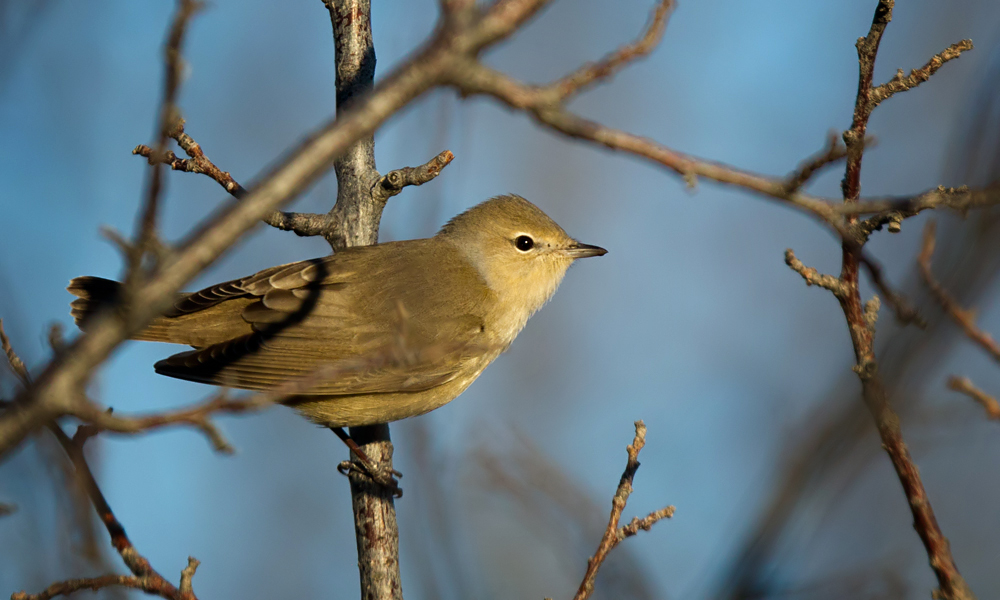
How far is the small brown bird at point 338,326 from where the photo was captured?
13.3ft

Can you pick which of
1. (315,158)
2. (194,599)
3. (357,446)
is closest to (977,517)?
(357,446)

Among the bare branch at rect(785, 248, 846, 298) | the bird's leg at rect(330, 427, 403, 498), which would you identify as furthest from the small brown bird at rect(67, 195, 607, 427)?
the bare branch at rect(785, 248, 846, 298)

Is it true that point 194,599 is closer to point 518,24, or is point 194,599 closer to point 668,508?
point 668,508

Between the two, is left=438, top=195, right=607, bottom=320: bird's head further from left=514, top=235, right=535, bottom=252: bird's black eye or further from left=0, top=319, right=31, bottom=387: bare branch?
left=0, top=319, right=31, bottom=387: bare branch

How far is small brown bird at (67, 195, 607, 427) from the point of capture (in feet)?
13.3

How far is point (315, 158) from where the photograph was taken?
1429 mm

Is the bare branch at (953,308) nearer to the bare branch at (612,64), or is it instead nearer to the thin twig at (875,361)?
the thin twig at (875,361)

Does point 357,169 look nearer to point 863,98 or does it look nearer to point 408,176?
point 408,176

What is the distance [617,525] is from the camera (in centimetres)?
265

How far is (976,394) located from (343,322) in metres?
3.18

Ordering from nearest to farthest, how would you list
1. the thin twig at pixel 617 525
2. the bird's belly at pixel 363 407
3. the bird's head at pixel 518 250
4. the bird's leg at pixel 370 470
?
the thin twig at pixel 617 525 < the bird's leg at pixel 370 470 < the bird's belly at pixel 363 407 < the bird's head at pixel 518 250

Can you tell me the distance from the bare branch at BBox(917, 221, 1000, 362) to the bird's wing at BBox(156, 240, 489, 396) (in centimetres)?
259

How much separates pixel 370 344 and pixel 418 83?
2.90 m

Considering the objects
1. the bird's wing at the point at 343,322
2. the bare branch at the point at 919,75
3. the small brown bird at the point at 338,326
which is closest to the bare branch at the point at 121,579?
the small brown bird at the point at 338,326
